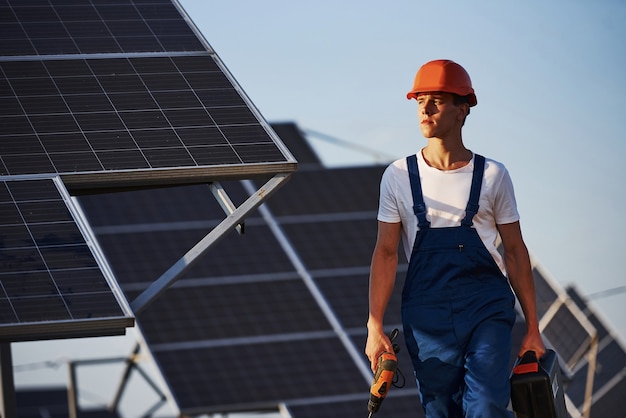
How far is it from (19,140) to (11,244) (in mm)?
1117

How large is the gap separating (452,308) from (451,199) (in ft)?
1.43

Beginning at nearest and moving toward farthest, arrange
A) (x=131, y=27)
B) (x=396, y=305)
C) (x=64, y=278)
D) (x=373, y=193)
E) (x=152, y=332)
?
(x=64, y=278) → (x=131, y=27) → (x=152, y=332) → (x=396, y=305) → (x=373, y=193)

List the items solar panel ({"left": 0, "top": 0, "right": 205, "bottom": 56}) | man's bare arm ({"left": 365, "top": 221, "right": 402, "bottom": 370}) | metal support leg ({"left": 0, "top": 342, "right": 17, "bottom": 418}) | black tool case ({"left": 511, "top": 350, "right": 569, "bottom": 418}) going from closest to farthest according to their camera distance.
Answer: black tool case ({"left": 511, "top": 350, "right": 569, "bottom": 418}) → man's bare arm ({"left": 365, "top": 221, "right": 402, "bottom": 370}) → metal support leg ({"left": 0, "top": 342, "right": 17, "bottom": 418}) → solar panel ({"left": 0, "top": 0, "right": 205, "bottom": 56})

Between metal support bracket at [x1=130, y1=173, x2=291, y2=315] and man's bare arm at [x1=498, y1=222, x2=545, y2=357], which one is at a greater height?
metal support bracket at [x1=130, y1=173, x2=291, y2=315]

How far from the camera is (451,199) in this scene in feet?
18.9

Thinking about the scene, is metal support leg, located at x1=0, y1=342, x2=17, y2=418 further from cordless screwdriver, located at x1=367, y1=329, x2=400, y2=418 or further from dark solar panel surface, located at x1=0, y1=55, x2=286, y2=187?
→ cordless screwdriver, located at x1=367, y1=329, x2=400, y2=418

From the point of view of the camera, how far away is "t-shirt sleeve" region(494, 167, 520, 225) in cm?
577

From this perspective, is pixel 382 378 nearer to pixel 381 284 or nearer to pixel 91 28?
pixel 381 284

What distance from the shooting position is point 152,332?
58.3 ft

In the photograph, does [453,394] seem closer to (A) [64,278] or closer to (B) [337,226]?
(A) [64,278]

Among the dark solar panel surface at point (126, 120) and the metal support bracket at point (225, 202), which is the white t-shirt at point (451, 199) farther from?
the dark solar panel surface at point (126, 120)

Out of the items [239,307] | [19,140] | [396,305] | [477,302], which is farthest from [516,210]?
[396,305]

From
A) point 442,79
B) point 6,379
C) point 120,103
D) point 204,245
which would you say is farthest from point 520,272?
point 6,379

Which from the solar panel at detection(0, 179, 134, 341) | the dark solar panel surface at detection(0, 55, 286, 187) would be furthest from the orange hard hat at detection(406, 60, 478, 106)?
the dark solar panel surface at detection(0, 55, 286, 187)
